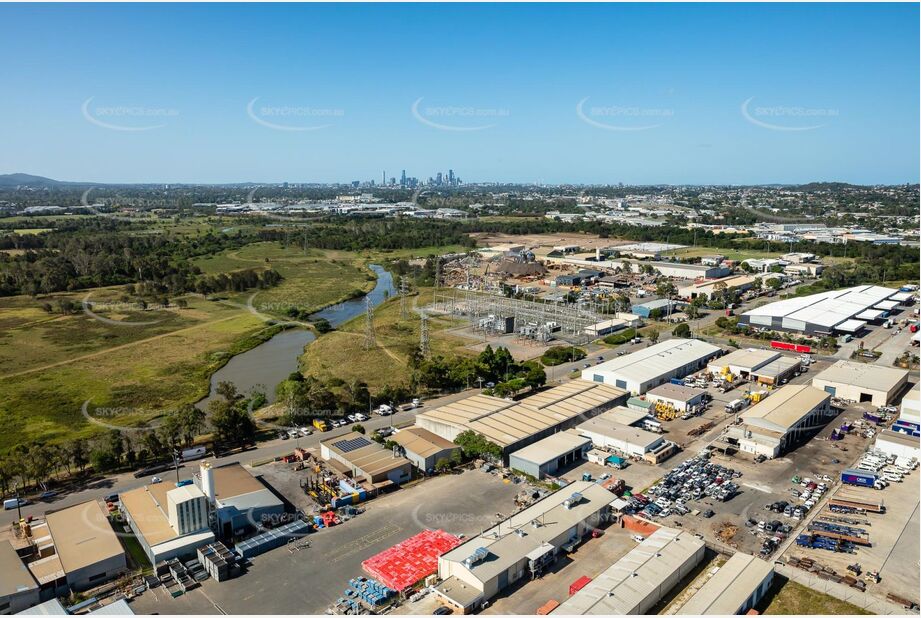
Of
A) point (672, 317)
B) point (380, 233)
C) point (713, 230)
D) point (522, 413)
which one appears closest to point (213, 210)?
point (380, 233)

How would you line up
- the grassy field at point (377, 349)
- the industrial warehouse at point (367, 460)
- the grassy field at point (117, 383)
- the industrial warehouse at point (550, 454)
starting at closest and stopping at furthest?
the industrial warehouse at point (367, 460), the industrial warehouse at point (550, 454), the grassy field at point (117, 383), the grassy field at point (377, 349)

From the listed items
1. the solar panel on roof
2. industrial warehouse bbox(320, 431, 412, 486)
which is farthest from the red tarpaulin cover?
the solar panel on roof

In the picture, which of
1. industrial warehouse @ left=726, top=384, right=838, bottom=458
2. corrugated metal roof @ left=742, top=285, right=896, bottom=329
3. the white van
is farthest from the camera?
corrugated metal roof @ left=742, top=285, right=896, bottom=329

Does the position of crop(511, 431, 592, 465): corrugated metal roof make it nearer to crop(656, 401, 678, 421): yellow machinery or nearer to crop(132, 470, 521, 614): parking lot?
crop(132, 470, 521, 614): parking lot

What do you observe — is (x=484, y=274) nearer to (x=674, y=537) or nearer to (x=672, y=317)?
(x=672, y=317)

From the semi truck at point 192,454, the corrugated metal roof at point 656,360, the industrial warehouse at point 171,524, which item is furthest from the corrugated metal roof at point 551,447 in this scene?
the semi truck at point 192,454

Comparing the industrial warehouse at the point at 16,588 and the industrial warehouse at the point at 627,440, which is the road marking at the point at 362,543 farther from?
the industrial warehouse at the point at 627,440
